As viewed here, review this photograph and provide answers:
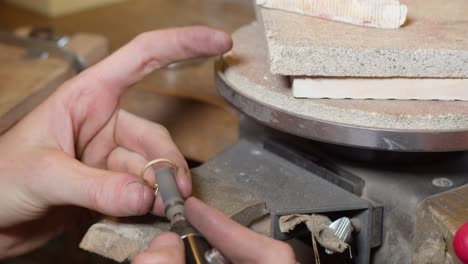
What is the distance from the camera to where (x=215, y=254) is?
1.93ft

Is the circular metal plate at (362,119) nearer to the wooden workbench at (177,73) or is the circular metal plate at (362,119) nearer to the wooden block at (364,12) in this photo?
the wooden block at (364,12)

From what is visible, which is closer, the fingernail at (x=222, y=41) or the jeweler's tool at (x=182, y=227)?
the jeweler's tool at (x=182, y=227)

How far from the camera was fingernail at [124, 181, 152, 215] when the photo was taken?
64 centimetres

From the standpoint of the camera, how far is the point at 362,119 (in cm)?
68

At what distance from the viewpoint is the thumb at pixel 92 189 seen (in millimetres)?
644

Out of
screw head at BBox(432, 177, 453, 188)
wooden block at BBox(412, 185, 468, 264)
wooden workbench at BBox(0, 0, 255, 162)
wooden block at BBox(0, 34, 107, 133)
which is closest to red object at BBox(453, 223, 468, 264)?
wooden block at BBox(412, 185, 468, 264)

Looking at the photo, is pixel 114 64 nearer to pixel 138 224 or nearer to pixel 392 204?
pixel 138 224

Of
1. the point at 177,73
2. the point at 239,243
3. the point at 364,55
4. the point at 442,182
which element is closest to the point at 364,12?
the point at 364,55

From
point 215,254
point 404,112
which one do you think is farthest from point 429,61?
point 215,254

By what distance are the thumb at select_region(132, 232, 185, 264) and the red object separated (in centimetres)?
25

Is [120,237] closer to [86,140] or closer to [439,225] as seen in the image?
[86,140]

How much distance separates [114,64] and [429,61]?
1.19 ft

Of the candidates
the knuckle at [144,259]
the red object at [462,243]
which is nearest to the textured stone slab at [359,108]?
the red object at [462,243]

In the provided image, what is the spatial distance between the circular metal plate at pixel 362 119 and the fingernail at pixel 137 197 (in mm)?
167
